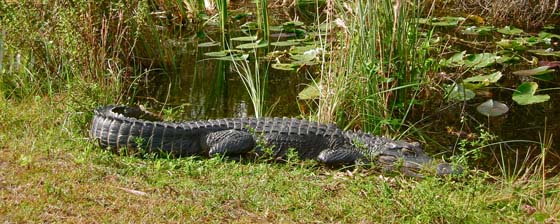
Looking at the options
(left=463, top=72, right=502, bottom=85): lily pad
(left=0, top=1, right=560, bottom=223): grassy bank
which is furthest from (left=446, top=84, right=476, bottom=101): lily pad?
(left=0, top=1, right=560, bottom=223): grassy bank

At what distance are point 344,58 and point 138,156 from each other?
1662 mm

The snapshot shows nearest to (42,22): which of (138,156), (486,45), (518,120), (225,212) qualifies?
(138,156)

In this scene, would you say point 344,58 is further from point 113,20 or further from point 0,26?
point 0,26

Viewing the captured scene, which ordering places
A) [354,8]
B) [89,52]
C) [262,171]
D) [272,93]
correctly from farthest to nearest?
[272,93], [89,52], [354,8], [262,171]

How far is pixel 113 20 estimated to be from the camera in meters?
6.47

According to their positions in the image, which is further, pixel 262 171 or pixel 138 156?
pixel 138 156

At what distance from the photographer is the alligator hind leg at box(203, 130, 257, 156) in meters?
5.02

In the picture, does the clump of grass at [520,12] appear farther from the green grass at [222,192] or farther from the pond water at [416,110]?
the green grass at [222,192]

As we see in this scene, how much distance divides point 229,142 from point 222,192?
3.13ft

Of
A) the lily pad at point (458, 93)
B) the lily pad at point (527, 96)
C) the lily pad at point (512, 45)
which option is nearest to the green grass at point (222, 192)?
the lily pad at point (458, 93)

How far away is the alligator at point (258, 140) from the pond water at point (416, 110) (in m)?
0.57

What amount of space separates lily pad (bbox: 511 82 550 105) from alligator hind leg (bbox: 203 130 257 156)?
2.44 meters

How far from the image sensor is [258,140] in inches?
202

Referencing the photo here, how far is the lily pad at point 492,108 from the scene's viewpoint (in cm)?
614
